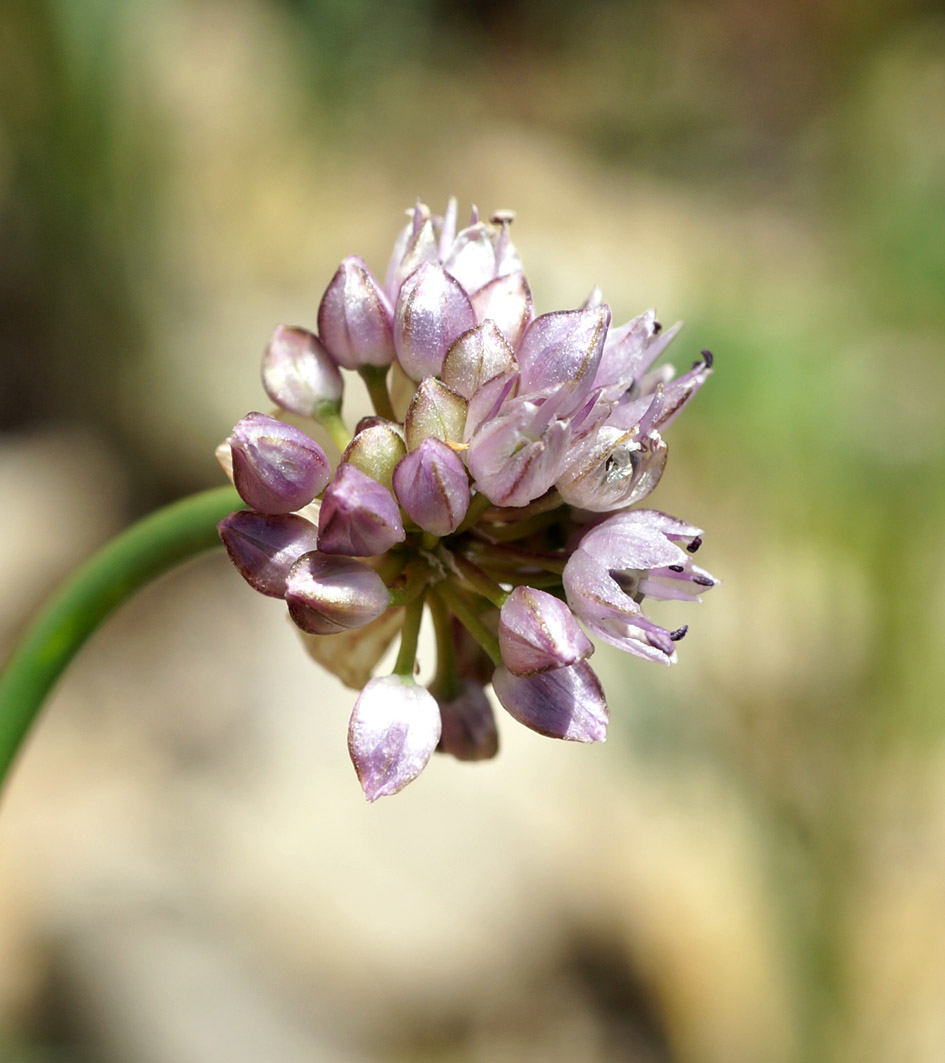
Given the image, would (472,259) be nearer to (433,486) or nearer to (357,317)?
(357,317)

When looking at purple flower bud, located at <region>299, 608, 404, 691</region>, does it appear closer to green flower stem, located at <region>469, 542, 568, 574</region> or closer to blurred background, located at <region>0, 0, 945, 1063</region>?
green flower stem, located at <region>469, 542, 568, 574</region>

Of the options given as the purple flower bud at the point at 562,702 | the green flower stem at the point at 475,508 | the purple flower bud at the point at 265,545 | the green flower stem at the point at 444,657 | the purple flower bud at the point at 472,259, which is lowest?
the green flower stem at the point at 444,657

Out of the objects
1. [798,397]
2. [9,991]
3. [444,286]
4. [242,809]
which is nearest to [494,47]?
[798,397]

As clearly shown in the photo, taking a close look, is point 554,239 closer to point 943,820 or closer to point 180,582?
point 180,582

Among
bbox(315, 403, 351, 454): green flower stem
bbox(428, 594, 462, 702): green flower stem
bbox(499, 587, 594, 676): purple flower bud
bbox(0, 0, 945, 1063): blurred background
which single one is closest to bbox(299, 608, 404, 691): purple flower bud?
bbox(428, 594, 462, 702): green flower stem

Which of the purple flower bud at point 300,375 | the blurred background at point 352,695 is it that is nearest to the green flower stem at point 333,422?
the purple flower bud at point 300,375

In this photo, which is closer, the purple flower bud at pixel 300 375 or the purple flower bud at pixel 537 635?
the purple flower bud at pixel 537 635

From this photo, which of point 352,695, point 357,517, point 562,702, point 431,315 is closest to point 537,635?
point 562,702

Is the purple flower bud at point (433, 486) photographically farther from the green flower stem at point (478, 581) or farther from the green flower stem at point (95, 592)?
the green flower stem at point (95, 592)
